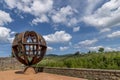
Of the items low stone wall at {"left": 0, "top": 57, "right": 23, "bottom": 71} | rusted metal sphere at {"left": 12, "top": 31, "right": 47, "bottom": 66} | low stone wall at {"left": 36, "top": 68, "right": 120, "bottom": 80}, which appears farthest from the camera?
low stone wall at {"left": 0, "top": 57, "right": 23, "bottom": 71}

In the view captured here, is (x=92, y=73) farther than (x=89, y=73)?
No

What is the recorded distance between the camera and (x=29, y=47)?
1830 cm

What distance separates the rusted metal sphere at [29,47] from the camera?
17.7m

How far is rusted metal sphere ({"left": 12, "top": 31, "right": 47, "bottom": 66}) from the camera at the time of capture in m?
17.7

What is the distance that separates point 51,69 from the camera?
18.1 m

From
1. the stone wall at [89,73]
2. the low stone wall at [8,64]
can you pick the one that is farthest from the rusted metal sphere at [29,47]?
the low stone wall at [8,64]

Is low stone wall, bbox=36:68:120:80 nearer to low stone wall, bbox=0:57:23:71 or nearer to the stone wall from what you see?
the stone wall

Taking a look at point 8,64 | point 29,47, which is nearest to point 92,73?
point 29,47

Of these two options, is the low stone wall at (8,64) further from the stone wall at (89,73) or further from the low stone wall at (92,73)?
the low stone wall at (92,73)

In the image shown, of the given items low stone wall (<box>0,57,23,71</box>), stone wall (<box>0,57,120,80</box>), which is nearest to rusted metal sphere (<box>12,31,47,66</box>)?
stone wall (<box>0,57,120,80</box>)

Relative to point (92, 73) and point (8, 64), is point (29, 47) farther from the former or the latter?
point (8, 64)

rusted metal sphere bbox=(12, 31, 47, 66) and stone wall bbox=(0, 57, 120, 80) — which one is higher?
rusted metal sphere bbox=(12, 31, 47, 66)

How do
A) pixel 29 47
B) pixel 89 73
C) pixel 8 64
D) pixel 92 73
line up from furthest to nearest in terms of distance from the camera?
pixel 8 64
pixel 29 47
pixel 89 73
pixel 92 73

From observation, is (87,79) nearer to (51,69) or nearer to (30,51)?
(51,69)
